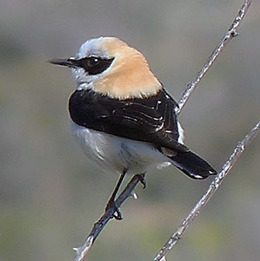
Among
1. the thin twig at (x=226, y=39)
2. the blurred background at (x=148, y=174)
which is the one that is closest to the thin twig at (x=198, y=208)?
the thin twig at (x=226, y=39)

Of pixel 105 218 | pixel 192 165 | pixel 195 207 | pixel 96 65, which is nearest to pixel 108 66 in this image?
pixel 96 65

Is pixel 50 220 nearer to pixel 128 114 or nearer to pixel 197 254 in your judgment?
pixel 197 254

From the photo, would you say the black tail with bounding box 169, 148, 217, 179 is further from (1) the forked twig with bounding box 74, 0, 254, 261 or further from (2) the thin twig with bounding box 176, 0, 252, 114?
(2) the thin twig with bounding box 176, 0, 252, 114

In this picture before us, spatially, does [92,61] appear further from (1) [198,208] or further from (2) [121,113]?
(1) [198,208]

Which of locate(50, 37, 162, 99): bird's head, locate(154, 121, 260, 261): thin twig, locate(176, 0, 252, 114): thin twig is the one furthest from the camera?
locate(50, 37, 162, 99): bird's head

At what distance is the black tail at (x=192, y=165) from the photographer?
4.05 meters

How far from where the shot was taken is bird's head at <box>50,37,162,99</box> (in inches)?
188

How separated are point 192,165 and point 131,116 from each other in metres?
0.50

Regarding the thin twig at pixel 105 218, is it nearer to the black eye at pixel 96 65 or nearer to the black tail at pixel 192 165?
the black tail at pixel 192 165

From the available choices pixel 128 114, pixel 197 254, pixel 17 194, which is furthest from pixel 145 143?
pixel 17 194

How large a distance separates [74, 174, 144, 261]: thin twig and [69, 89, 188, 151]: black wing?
0.32 metres

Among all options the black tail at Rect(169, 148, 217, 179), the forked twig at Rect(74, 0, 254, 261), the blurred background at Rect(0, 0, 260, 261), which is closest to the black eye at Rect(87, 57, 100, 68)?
the forked twig at Rect(74, 0, 254, 261)

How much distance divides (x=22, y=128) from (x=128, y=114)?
725 cm

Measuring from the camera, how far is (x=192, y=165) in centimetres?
411
